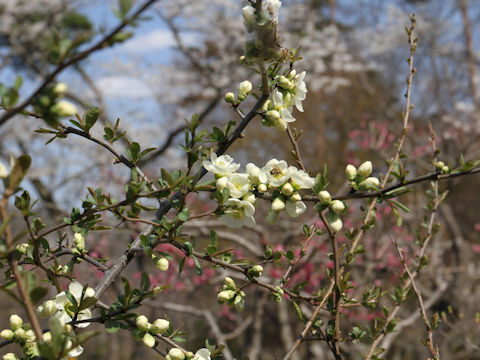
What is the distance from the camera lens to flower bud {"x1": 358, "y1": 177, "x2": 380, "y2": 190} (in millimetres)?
812

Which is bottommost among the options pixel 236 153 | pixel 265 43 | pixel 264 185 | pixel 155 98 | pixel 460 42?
pixel 236 153

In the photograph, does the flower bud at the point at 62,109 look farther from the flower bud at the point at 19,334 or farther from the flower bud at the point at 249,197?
the flower bud at the point at 19,334

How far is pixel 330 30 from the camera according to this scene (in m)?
11.9

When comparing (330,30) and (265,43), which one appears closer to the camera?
(265,43)

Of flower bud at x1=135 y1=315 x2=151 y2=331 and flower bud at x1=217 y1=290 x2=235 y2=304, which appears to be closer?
flower bud at x1=135 y1=315 x2=151 y2=331

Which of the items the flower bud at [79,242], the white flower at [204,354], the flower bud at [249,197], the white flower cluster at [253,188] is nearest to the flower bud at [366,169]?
the white flower cluster at [253,188]

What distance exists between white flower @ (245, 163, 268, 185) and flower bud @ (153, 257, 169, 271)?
0.73 feet

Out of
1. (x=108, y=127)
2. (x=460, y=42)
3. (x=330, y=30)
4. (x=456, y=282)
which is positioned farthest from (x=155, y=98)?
(x=108, y=127)

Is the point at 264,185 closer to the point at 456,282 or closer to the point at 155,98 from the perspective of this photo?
the point at 456,282

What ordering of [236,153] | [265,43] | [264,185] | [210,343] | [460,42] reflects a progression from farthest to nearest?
[236,153] → [460,42] → [210,343] → [264,185] → [265,43]

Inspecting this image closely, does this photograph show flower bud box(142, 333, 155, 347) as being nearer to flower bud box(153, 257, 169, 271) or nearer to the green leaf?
flower bud box(153, 257, 169, 271)

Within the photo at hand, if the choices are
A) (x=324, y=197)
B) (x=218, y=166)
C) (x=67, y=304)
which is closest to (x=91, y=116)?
(x=218, y=166)

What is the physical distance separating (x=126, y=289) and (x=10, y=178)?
0.28 meters

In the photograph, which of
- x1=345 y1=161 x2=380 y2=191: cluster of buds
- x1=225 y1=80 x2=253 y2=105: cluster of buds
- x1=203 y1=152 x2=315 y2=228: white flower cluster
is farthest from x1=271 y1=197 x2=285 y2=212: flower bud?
x1=225 y1=80 x2=253 y2=105: cluster of buds
